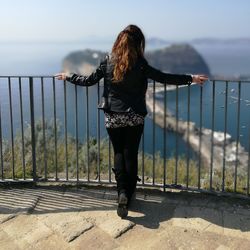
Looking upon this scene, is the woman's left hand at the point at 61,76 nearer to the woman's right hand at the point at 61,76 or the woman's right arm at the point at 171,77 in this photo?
the woman's right hand at the point at 61,76

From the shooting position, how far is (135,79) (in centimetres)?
396

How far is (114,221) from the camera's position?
412 cm

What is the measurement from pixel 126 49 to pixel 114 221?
64.8 inches

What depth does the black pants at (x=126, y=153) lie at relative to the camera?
416cm

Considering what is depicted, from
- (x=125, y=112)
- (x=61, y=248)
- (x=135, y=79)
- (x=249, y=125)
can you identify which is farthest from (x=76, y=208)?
(x=249, y=125)

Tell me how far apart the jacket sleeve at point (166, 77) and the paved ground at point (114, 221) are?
134cm

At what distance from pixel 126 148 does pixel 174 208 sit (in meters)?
0.86

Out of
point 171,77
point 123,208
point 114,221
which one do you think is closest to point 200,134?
point 171,77

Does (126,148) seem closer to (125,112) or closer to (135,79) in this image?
(125,112)

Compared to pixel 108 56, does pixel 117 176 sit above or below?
below

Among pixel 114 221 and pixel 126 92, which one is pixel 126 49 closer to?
pixel 126 92

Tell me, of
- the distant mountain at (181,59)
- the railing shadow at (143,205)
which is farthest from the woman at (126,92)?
the distant mountain at (181,59)

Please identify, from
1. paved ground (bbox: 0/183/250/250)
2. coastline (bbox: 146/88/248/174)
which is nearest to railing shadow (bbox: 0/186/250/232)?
paved ground (bbox: 0/183/250/250)

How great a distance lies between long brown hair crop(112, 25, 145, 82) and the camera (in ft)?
12.6
